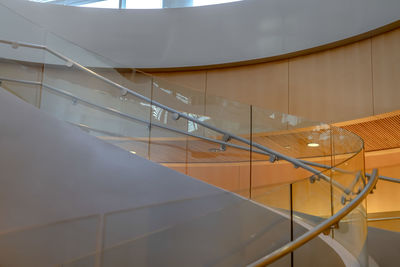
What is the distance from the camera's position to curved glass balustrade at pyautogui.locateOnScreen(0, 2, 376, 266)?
369 cm

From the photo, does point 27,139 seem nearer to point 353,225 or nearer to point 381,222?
point 353,225

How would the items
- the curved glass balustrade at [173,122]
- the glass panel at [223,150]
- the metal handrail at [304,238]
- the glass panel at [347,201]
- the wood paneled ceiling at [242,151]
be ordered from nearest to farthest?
the metal handrail at [304,238]
the glass panel at [347,201]
the curved glass balustrade at [173,122]
the wood paneled ceiling at [242,151]
the glass panel at [223,150]

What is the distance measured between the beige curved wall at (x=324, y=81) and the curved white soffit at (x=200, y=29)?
0.92 feet

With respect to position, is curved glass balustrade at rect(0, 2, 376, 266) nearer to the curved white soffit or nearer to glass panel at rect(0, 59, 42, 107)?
glass panel at rect(0, 59, 42, 107)

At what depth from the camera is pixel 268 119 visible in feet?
14.5

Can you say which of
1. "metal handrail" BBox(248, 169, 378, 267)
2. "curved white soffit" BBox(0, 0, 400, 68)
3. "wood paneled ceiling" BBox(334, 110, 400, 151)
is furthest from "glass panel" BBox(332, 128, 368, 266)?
"curved white soffit" BBox(0, 0, 400, 68)

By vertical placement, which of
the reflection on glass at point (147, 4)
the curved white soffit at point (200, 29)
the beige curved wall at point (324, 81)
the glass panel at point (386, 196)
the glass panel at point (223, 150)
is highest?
the reflection on glass at point (147, 4)

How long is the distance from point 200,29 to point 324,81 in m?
2.59

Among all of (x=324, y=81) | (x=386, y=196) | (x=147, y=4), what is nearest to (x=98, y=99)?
(x=324, y=81)

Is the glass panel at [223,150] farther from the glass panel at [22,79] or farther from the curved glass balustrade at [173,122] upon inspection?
the glass panel at [22,79]

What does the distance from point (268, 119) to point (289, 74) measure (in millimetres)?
3082

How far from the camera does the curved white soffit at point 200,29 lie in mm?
6941

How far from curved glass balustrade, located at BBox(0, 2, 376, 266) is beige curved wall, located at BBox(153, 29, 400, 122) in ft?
7.19

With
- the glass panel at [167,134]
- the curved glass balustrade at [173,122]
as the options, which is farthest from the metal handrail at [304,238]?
the glass panel at [167,134]
